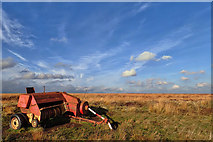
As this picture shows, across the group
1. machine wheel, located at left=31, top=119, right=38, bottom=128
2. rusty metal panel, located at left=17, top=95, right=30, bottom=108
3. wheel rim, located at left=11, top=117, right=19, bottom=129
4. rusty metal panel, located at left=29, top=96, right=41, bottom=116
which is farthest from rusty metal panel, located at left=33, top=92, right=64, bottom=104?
wheel rim, located at left=11, top=117, right=19, bottom=129

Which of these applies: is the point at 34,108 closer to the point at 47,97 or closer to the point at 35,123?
the point at 35,123

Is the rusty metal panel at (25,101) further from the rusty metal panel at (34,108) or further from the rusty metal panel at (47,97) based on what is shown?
the rusty metal panel at (47,97)

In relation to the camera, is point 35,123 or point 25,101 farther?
point 25,101

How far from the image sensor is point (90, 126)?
23.4 feet

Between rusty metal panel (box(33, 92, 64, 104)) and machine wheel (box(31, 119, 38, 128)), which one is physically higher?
rusty metal panel (box(33, 92, 64, 104))

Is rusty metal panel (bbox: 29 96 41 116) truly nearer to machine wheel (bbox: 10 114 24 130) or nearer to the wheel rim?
machine wheel (bbox: 10 114 24 130)

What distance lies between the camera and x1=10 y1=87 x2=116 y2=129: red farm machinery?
6.91 m

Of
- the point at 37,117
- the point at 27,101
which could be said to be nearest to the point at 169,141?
the point at 37,117

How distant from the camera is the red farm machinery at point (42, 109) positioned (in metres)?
6.91

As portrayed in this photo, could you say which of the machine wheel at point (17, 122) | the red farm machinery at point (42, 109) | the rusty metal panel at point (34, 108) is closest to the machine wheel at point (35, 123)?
the red farm machinery at point (42, 109)

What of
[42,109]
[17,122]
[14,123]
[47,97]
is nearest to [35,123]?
[42,109]

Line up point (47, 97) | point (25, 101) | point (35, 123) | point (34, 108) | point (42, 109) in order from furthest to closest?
point (47, 97) < point (25, 101) < point (34, 108) < point (42, 109) < point (35, 123)

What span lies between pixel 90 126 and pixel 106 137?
1857 mm

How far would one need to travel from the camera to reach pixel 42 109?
6902 mm
